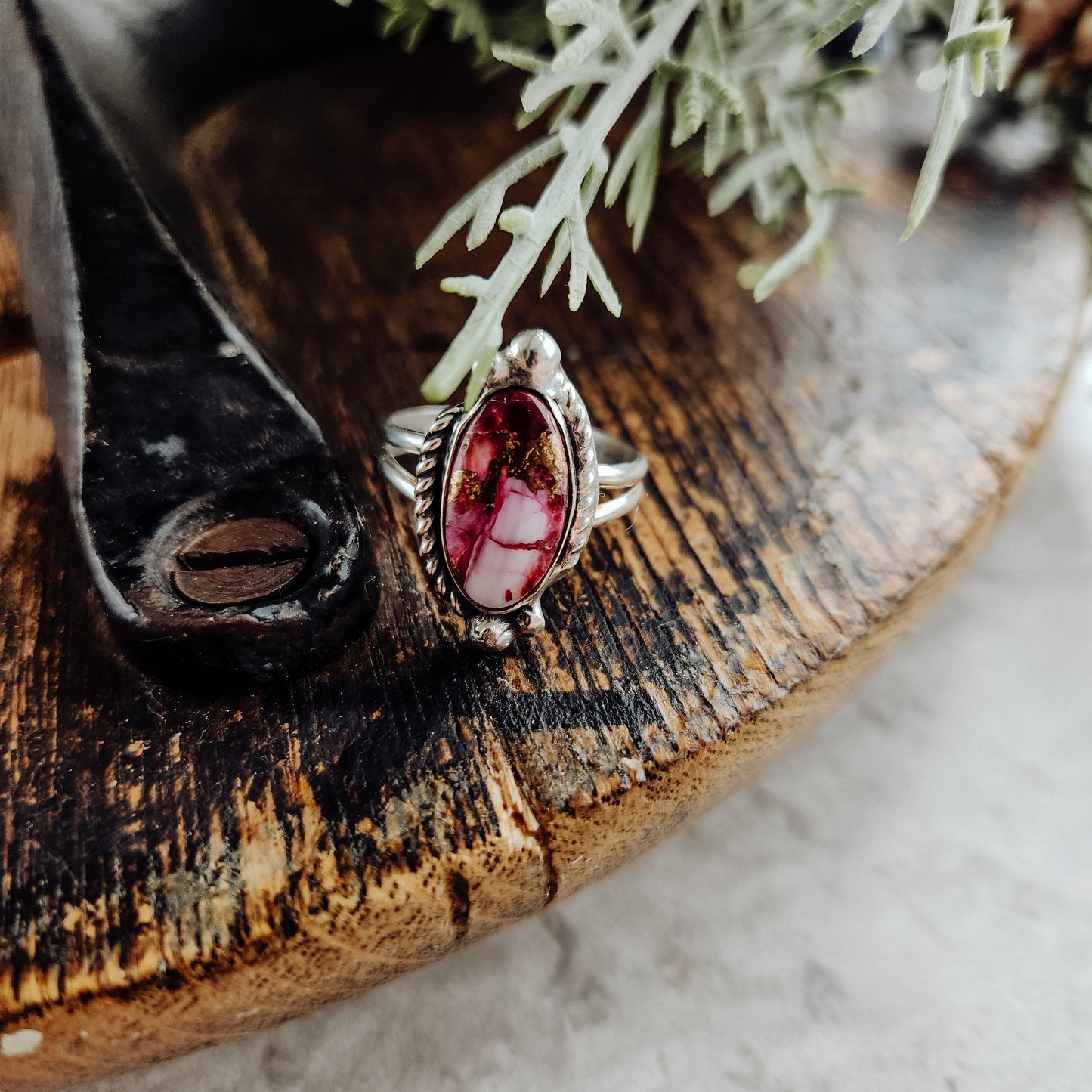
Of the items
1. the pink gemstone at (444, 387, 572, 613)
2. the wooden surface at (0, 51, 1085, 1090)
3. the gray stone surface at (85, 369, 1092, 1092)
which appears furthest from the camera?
the gray stone surface at (85, 369, 1092, 1092)

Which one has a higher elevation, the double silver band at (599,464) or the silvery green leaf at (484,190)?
the silvery green leaf at (484,190)

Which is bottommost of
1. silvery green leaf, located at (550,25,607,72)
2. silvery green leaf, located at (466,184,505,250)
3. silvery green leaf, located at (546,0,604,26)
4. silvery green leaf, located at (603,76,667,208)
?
silvery green leaf, located at (466,184,505,250)

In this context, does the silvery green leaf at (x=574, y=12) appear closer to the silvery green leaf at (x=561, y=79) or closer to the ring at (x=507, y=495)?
the silvery green leaf at (x=561, y=79)

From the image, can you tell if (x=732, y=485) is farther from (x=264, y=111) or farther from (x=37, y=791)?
(x=264, y=111)

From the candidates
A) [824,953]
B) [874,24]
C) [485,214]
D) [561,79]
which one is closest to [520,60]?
[561,79]

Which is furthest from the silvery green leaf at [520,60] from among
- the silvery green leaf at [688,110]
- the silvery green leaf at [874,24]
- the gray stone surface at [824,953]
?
the gray stone surface at [824,953]

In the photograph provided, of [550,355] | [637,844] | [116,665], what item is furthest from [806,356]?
[116,665]

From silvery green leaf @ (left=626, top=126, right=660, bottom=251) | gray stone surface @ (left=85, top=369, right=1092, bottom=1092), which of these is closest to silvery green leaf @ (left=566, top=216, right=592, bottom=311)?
silvery green leaf @ (left=626, top=126, right=660, bottom=251)

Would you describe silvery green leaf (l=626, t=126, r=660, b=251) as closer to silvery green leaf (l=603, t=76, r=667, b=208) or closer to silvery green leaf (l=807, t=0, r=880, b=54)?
silvery green leaf (l=603, t=76, r=667, b=208)

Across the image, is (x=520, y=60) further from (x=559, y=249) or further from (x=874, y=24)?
(x=874, y=24)
